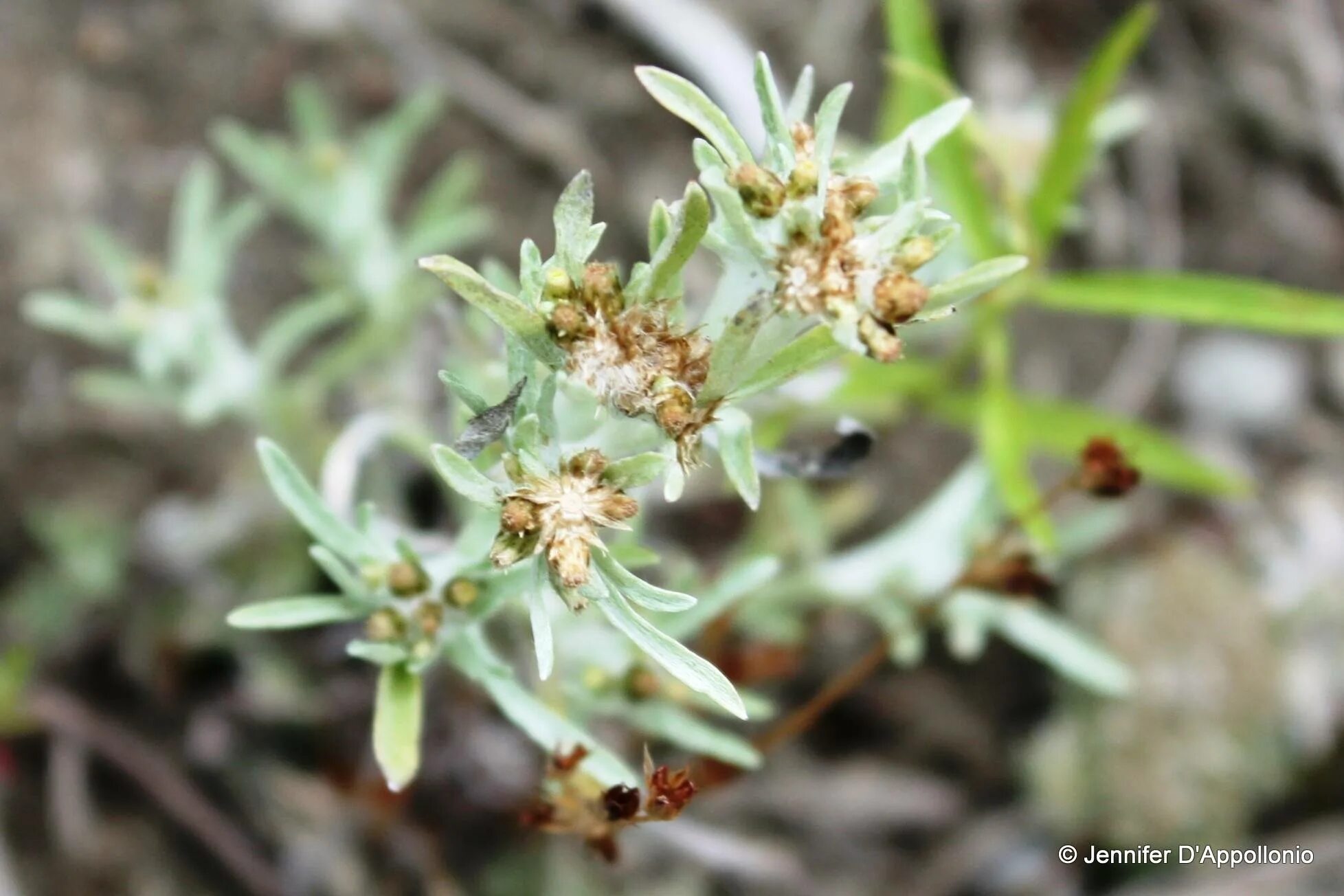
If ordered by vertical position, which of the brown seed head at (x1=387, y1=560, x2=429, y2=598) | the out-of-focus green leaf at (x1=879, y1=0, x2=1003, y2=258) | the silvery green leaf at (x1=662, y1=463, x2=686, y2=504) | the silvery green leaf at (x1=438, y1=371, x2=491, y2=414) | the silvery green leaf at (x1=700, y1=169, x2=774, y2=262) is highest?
the out-of-focus green leaf at (x1=879, y1=0, x2=1003, y2=258)

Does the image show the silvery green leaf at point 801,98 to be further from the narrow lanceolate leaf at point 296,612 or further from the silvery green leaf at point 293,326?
the silvery green leaf at point 293,326

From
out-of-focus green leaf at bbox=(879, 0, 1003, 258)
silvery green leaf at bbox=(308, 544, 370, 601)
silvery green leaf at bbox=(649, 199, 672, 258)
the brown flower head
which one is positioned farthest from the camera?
out-of-focus green leaf at bbox=(879, 0, 1003, 258)

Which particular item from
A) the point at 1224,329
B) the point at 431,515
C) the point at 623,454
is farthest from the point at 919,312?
the point at 1224,329

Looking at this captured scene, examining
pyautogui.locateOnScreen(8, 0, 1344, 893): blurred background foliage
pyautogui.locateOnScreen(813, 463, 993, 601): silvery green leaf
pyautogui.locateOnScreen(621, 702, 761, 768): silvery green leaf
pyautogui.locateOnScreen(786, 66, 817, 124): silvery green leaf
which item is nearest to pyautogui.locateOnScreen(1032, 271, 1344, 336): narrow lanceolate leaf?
pyautogui.locateOnScreen(8, 0, 1344, 893): blurred background foliage

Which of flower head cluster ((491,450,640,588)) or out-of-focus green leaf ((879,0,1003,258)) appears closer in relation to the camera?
flower head cluster ((491,450,640,588))

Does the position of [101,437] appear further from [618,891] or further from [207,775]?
[618,891]

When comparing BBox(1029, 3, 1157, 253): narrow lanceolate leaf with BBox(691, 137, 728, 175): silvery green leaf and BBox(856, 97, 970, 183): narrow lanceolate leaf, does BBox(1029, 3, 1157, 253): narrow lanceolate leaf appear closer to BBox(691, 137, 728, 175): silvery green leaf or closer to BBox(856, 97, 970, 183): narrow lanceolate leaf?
BBox(856, 97, 970, 183): narrow lanceolate leaf

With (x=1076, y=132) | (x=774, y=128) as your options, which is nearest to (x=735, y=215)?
(x=774, y=128)
